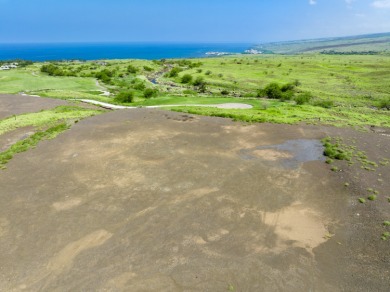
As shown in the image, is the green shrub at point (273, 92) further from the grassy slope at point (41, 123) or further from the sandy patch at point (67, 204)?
the sandy patch at point (67, 204)

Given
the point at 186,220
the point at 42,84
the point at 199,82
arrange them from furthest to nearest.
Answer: the point at 199,82 < the point at 42,84 < the point at 186,220

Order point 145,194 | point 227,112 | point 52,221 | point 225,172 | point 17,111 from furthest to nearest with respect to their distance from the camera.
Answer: point 17,111 < point 227,112 < point 225,172 < point 145,194 < point 52,221

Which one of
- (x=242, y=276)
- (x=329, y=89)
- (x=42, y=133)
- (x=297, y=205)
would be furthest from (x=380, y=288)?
(x=329, y=89)

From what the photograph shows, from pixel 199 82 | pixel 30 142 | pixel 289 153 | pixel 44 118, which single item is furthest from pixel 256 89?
pixel 30 142

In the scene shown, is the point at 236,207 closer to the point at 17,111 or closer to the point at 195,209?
the point at 195,209

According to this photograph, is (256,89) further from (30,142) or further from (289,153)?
(30,142)

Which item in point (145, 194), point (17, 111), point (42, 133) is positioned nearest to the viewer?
point (145, 194)
